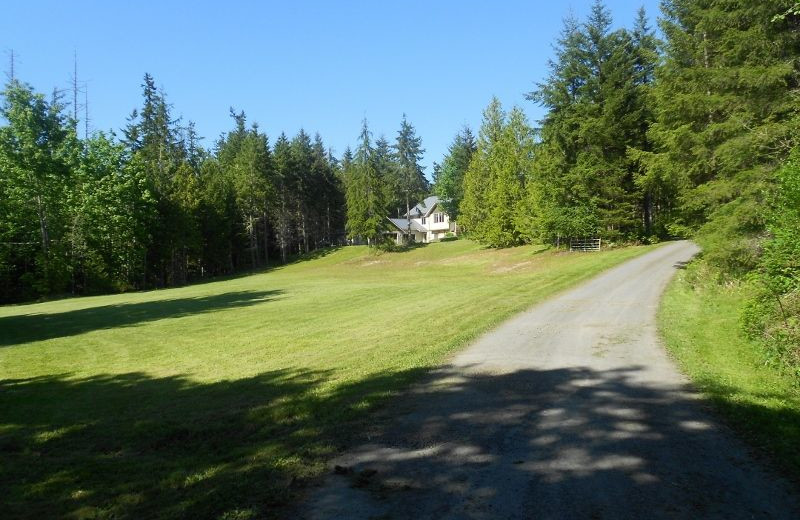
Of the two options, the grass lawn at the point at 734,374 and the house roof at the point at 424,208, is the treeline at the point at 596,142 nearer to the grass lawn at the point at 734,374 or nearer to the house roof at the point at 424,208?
the grass lawn at the point at 734,374

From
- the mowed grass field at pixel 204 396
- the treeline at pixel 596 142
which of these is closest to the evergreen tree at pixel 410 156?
the treeline at pixel 596 142

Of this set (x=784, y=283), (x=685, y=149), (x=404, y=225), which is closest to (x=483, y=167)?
(x=404, y=225)

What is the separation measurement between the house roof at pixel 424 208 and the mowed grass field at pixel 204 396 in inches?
2952

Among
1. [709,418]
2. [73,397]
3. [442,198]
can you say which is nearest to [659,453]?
[709,418]

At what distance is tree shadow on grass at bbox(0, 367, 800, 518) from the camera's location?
4145mm

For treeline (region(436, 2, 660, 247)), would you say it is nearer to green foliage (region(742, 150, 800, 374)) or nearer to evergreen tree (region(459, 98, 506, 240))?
evergreen tree (region(459, 98, 506, 240))

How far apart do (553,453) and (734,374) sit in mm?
4461

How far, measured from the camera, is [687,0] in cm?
1914

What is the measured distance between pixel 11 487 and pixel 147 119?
243 ft

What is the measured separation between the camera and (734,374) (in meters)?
7.73

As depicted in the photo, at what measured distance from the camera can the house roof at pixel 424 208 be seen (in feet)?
317

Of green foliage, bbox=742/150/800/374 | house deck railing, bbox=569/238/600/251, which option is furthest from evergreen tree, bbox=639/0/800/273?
house deck railing, bbox=569/238/600/251

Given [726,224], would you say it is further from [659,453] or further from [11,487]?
[11,487]

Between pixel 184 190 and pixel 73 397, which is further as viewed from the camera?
pixel 184 190
